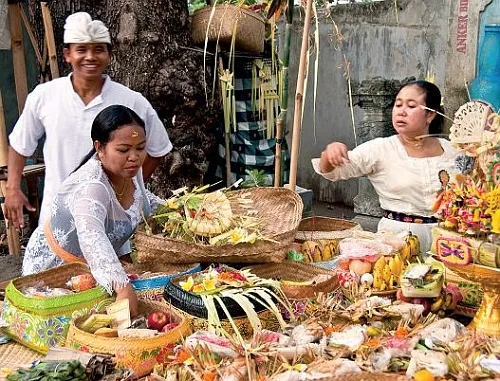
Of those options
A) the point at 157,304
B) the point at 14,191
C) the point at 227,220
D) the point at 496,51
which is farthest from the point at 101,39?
the point at 496,51

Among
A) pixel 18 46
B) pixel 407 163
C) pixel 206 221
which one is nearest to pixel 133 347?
pixel 206 221

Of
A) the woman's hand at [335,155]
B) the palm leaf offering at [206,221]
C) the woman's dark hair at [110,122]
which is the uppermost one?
the woman's dark hair at [110,122]

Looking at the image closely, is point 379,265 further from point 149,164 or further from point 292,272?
point 149,164

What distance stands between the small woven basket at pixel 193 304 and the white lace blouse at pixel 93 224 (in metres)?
0.17

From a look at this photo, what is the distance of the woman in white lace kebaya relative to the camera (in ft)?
7.98

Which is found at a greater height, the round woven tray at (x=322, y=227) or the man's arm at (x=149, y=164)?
the man's arm at (x=149, y=164)

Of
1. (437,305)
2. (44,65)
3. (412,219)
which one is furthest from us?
(44,65)

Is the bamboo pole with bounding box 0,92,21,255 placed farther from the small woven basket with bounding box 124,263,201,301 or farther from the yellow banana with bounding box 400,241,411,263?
the yellow banana with bounding box 400,241,411,263

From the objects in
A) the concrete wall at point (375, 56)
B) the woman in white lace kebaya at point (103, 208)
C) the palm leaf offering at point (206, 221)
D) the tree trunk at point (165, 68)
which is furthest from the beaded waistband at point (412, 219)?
the concrete wall at point (375, 56)

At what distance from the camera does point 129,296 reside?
2340 mm

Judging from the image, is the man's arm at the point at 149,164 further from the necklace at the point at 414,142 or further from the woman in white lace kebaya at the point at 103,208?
the necklace at the point at 414,142

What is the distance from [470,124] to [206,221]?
3.64 feet

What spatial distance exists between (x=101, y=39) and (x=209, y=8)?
1724 millimetres

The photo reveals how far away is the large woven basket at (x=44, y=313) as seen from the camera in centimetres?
227
